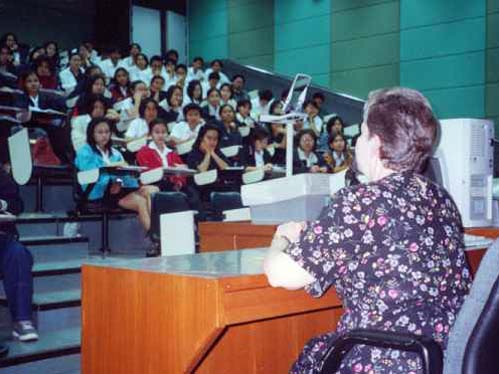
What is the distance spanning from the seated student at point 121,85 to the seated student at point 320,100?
251cm

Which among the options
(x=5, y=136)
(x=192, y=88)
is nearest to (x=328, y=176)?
(x=5, y=136)

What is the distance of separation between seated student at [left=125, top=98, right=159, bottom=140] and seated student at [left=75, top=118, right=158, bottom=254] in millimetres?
1125

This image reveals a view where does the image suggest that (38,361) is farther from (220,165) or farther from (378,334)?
(220,165)

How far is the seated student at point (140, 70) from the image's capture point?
26.6 feet

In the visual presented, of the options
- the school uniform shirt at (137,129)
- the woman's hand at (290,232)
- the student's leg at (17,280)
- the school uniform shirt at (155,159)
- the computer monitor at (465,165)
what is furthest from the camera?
the school uniform shirt at (137,129)

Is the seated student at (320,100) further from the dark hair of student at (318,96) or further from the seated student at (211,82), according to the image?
the seated student at (211,82)

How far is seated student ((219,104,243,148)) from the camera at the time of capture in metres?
6.46

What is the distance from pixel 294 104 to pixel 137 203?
2.14m

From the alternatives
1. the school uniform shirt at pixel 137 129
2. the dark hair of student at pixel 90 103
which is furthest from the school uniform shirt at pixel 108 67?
the dark hair of student at pixel 90 103

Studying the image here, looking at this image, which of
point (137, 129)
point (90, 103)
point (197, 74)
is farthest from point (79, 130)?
point (197, 74)

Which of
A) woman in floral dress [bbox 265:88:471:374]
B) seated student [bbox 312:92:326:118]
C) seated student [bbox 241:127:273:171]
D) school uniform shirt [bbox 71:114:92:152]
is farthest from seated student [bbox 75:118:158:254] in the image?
seated student [bbox 312:92:326:118]

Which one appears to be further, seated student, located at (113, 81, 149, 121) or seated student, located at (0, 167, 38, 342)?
seated student, located at (113, 81, 149, 121)

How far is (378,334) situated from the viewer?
45.9 inches

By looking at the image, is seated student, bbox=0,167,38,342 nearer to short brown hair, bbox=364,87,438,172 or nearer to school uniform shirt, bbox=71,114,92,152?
school uniform shirt, bbox=71,114,92,152
